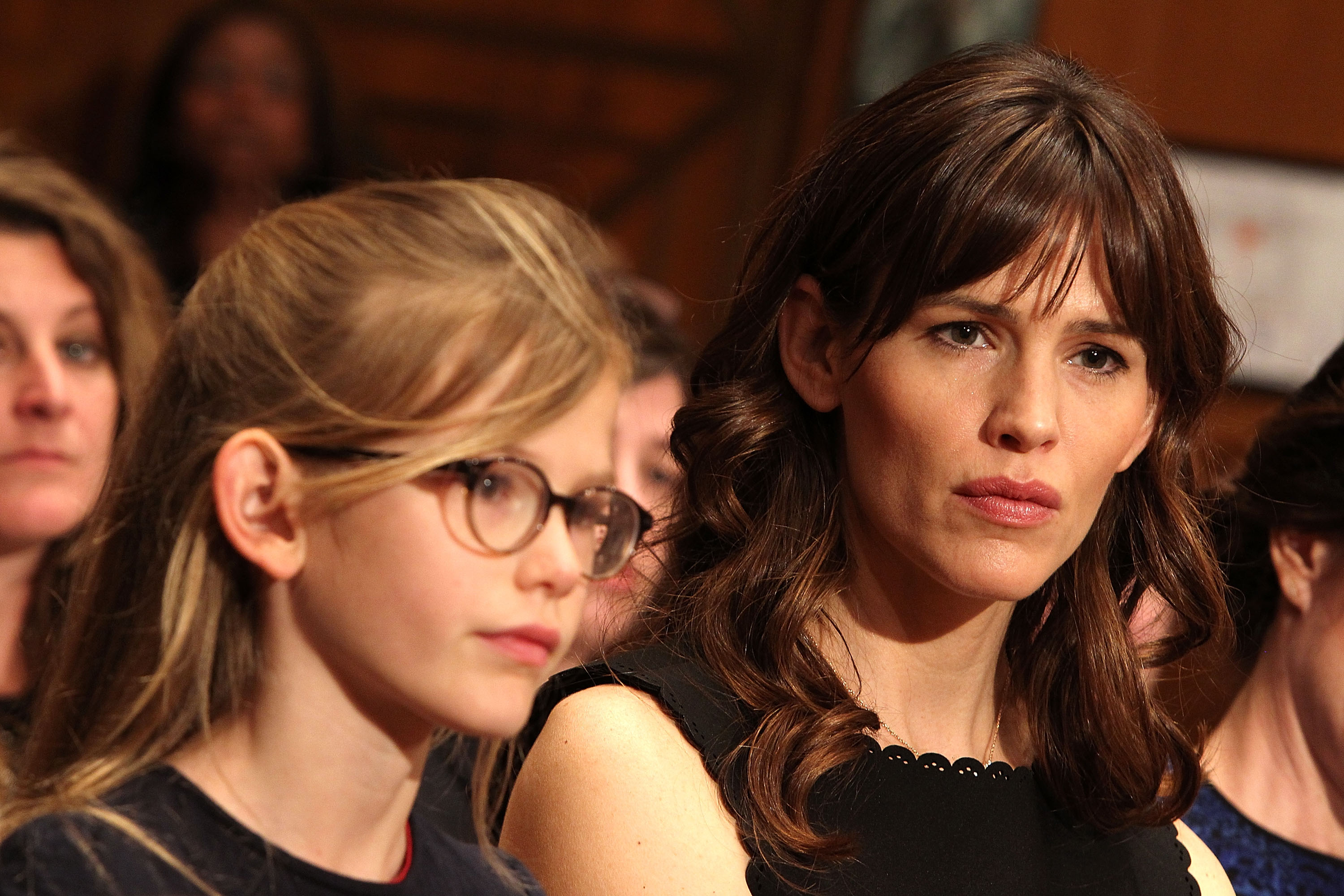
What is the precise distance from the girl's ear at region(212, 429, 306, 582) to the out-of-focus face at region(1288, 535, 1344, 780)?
5.24 ft

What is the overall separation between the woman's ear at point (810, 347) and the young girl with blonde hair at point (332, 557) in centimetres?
56

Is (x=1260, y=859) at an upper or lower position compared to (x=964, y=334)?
lower

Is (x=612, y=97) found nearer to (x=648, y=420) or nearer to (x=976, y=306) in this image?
(x=648, y=420)

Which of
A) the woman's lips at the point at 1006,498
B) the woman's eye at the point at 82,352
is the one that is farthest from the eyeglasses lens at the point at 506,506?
the woman's eye at the point at 82,352

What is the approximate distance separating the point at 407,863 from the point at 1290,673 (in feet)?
4.88

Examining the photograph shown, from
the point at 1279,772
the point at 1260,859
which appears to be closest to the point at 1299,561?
the point at 1279,772

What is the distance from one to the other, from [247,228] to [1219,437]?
131 inches

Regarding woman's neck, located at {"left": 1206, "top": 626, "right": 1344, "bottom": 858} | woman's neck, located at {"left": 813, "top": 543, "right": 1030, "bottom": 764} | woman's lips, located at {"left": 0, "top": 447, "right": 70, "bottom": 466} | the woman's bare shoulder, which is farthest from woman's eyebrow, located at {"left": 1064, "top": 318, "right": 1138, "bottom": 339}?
woman's lips, located at {"left": 0, "top": 447, "right": 70, "bottom": 466}

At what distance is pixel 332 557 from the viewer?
4.09ft

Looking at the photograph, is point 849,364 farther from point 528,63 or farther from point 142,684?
point 528,63

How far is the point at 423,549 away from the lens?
1.23 metres

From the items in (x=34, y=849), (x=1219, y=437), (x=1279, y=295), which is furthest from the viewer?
(x=1279, y=295)

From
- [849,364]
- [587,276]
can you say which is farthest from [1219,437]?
[587,276]

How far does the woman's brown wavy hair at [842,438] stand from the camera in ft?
5.69
